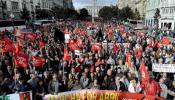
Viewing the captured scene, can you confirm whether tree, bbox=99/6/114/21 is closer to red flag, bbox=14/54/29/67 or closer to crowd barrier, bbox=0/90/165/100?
red flag, bbox=14/54/29/67

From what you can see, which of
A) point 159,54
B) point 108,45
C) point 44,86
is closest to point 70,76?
point 44,86

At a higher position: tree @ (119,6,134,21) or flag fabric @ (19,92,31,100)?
tree @ (119,6,134,21)

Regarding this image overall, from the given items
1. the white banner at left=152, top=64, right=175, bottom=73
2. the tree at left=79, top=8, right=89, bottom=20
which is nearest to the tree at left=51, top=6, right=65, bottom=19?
the tree at left=79, top=8, right=89, bottom=20

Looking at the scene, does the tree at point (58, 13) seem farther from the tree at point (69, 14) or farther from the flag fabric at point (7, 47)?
the flag fabric at point (7, 47)

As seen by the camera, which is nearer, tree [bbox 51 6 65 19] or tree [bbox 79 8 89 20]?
tree [bbox 51 6 65 19]

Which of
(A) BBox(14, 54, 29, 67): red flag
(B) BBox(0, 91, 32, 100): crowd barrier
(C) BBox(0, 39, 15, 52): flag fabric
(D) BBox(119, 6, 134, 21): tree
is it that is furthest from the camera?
(D) BBox(119, 6, 134, 21): tree

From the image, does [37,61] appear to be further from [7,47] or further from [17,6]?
[17,6]

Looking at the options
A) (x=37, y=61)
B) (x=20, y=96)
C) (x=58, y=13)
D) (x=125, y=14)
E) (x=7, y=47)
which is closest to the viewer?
(x=20, y=96)

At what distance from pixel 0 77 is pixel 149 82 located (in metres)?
4.85

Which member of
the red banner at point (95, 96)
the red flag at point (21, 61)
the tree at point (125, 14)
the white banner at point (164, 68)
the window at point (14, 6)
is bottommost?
the red banner at point (95, 96)

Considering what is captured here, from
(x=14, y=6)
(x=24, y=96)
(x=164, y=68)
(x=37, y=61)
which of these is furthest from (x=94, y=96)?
(x=14, y=6)

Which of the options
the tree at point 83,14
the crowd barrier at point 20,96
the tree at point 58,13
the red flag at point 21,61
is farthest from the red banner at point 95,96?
the tree at point 83,14

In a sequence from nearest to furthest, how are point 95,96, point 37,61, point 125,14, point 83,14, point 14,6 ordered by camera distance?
1. point 95,96
2. point 37,61
3. point 14,6
4. point 125,14
5. point 83,14

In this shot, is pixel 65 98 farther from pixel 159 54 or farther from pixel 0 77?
pixel 159 54
